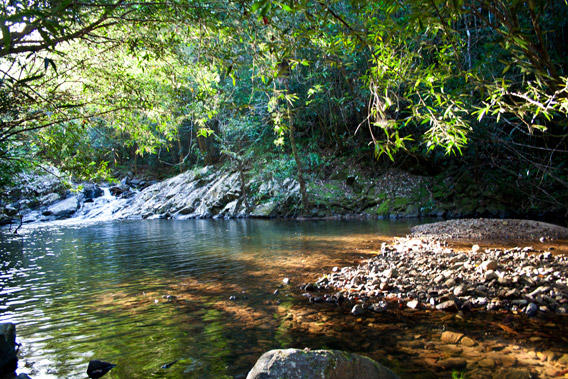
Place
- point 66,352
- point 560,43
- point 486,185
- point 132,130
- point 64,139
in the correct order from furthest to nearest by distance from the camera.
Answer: point 486,185
point 560,43
point 132,130
point 64,139
point 66,352

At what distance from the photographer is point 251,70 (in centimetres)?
524

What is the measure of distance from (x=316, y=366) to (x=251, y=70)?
13.9ft

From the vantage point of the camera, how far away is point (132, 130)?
25.8 feet

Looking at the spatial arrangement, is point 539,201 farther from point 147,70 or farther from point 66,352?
point 66,352

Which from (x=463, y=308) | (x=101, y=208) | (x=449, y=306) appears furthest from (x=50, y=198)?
(x=463, y=308)

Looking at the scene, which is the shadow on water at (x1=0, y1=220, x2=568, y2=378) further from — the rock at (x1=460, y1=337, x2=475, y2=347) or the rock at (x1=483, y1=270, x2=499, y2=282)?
the rock at (x1=483, y1=270, x2=499, y2=282)

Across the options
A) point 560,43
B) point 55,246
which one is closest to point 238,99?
point 55,246

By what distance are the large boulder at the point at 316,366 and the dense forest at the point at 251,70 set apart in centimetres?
195

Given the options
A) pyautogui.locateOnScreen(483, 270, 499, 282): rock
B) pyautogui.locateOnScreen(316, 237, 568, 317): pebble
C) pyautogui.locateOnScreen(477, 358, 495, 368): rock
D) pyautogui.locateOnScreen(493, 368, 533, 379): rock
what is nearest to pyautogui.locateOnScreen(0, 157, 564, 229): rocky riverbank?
pyautogui.locateOnScreen(316, 237, 568, 317): pebble

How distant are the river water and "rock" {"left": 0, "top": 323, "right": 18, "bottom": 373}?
95mm

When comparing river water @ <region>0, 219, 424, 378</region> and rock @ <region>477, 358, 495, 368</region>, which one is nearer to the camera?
rock @ <region>477, 358, 495, 368</region>

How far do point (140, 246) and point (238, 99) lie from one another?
1461cm

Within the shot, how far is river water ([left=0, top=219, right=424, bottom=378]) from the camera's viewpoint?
12.3 ft

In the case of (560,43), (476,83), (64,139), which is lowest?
(476,83)
